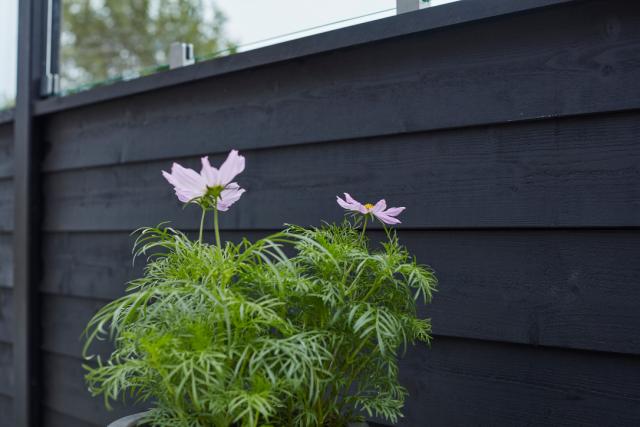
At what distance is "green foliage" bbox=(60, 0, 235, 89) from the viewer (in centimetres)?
320

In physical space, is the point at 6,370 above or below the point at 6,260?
below

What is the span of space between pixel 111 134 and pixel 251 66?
23.3 inches

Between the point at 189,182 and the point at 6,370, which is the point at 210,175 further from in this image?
the point at 6,370

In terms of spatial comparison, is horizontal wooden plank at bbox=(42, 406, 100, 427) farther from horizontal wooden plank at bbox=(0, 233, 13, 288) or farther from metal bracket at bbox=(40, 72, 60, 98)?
metal bracket at bbox=(40, 72, 60, 98)

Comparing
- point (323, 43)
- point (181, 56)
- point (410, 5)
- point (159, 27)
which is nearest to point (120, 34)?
point (159, 27)

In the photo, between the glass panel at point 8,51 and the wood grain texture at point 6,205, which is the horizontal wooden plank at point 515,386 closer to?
the wood grain texture at point 6,205

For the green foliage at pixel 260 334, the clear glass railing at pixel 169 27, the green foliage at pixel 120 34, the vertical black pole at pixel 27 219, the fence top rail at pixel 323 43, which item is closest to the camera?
the green foliage at pixel 260 334

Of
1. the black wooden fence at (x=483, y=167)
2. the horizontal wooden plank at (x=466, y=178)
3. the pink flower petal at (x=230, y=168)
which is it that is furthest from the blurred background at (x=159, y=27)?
the pink flower petal at (x=230, y=168)

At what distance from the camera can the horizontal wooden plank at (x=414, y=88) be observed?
1007mm

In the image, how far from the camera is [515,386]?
107cm

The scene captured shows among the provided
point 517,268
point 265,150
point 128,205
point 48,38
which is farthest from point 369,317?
point 48,38

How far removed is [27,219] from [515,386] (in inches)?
60.8

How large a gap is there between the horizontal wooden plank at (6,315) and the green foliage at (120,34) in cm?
115

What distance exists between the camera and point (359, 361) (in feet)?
2.96
